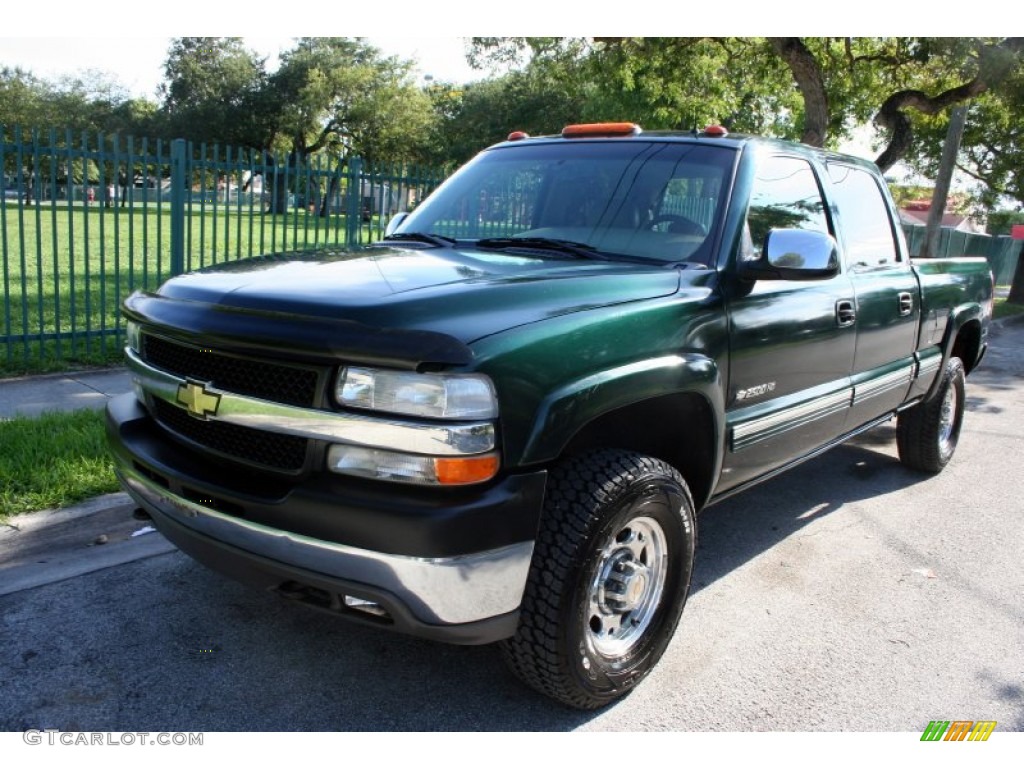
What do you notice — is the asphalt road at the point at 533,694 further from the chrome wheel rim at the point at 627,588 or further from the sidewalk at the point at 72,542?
the chrome wheel rim at the point at 627,588

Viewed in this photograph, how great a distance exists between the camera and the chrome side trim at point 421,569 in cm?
219

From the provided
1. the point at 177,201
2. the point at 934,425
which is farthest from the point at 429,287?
the point at 177,201

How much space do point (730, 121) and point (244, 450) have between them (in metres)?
20.7

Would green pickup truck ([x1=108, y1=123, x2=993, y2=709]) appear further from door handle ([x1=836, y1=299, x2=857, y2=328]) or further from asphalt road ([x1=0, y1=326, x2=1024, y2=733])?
asphalt road ([x1=0, y1=326, x2=1024, y2=733])

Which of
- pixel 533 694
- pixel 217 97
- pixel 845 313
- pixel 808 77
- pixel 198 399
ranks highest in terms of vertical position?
pixel 217 97

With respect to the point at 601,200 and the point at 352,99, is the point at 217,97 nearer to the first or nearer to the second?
the point at 352,99

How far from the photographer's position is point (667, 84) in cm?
1474

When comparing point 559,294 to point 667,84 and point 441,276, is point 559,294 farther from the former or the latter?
point 667,84

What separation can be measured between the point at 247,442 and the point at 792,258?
80.4 inches

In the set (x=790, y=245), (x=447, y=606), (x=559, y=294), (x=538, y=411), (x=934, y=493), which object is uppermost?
(x=790, y=245)

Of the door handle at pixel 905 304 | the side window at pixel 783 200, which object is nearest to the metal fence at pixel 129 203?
the side window at pixel 783 200

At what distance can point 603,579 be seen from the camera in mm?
2719

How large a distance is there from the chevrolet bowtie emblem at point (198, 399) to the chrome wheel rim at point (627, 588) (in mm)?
1267

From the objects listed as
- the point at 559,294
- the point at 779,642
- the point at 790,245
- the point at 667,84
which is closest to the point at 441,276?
the point at 559,294
